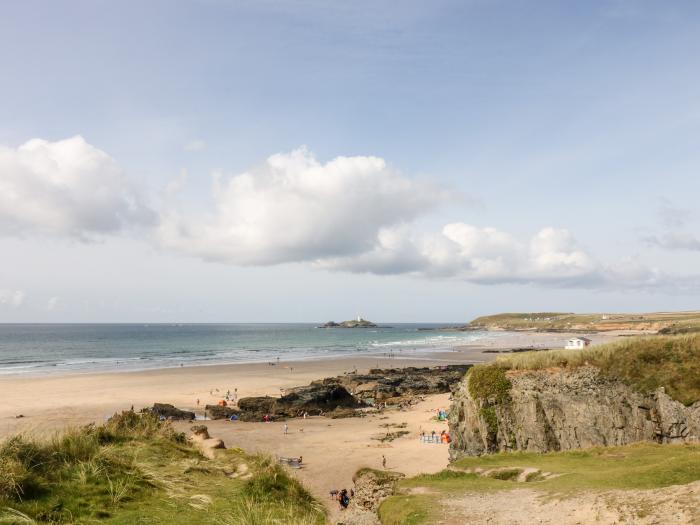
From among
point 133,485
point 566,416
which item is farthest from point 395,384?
point 133,485

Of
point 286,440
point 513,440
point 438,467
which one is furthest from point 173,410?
point 513,440

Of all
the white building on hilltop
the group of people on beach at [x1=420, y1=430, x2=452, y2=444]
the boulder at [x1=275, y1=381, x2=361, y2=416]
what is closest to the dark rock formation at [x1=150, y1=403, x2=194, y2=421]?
the boulder at [x1=275, y1=381, x2=361, y2=416]

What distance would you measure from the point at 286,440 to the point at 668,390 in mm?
27019

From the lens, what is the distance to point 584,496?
11.4m

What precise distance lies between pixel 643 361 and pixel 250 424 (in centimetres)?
3365

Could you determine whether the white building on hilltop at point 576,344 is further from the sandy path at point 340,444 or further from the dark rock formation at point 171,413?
the dark rock formation at point 171,413

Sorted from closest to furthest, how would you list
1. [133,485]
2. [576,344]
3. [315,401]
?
[133,485] → [576,344] → [315,401]

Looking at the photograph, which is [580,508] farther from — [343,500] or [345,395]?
[345,395]

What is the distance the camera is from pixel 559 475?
14758mm

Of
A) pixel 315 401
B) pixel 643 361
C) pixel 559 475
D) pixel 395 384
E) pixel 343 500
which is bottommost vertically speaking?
pixel 395 384

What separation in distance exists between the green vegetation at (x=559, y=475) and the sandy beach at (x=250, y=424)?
19.7ft

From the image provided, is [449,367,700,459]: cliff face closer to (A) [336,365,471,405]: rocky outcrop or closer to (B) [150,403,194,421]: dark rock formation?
(B) [150,403,194,421]: dark rock formation

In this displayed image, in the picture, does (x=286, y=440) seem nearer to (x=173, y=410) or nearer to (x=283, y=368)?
(x=173, y=410)

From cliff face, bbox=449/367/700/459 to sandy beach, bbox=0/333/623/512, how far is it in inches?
240
